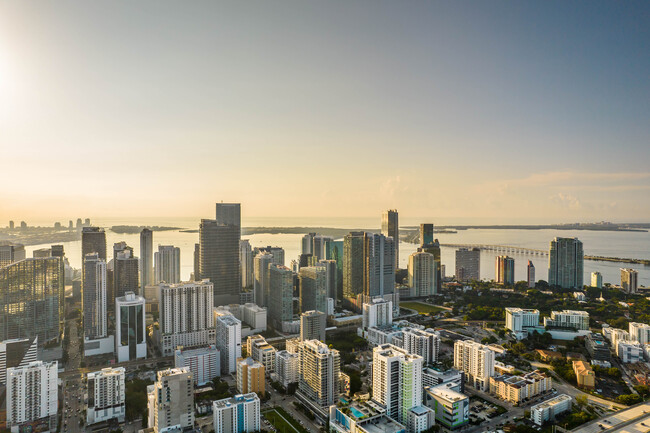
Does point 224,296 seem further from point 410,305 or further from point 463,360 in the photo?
point 463,360

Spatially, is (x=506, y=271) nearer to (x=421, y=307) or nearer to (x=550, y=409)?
(x=421, y=307)

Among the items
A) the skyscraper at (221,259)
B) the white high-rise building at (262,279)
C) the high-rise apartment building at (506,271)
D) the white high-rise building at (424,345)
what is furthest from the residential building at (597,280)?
the skyscraper at (221,259)

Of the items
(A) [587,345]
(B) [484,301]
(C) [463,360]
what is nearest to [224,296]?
(C) [463,360]

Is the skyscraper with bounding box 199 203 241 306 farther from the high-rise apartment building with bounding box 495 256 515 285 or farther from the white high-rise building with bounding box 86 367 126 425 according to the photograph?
the high-rise apartment building with bounding box 495 256 515 285

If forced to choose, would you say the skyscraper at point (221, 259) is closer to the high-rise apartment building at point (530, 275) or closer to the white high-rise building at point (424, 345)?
the white high-rise building at point (424, 345)

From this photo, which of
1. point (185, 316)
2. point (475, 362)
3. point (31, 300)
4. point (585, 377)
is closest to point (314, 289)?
point (185, 316)
